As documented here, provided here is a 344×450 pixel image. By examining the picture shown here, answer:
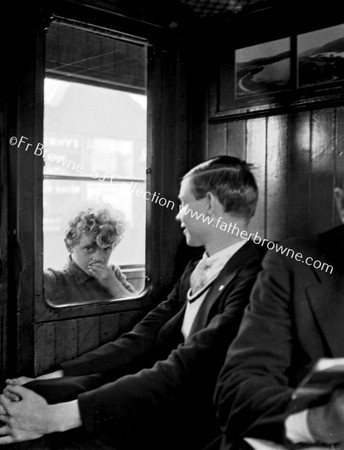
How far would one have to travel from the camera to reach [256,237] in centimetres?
267

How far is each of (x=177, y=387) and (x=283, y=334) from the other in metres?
0.55

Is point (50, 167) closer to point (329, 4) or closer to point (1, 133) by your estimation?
point (1, 133)

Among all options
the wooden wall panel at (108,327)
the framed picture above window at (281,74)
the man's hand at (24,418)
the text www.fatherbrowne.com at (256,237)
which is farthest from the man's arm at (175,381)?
the framed picture above window at (281,74)

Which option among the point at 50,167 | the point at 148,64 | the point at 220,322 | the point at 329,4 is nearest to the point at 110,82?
the point at 148,64

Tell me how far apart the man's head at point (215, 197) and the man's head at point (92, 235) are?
1.83 feet

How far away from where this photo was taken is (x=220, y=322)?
2.13 meters

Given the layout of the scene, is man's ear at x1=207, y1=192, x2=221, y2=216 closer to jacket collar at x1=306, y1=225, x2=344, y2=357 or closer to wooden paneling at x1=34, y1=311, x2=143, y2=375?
jacket collar at x1=306, y1=225, x2=344, y2=357

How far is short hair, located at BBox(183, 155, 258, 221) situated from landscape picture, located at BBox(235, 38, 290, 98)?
49 cm

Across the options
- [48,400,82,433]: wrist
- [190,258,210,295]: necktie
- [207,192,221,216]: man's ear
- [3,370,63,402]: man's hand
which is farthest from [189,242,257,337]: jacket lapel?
[3,370,63,402]: man's hand

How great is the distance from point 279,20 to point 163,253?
4.26ft

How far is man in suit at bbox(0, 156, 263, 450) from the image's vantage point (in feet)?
7.01

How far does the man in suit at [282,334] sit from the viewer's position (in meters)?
1.77

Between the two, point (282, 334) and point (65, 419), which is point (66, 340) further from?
point (282, 334)

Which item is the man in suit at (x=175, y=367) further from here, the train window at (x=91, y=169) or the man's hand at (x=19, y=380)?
the train window at (x=91, y=169)
